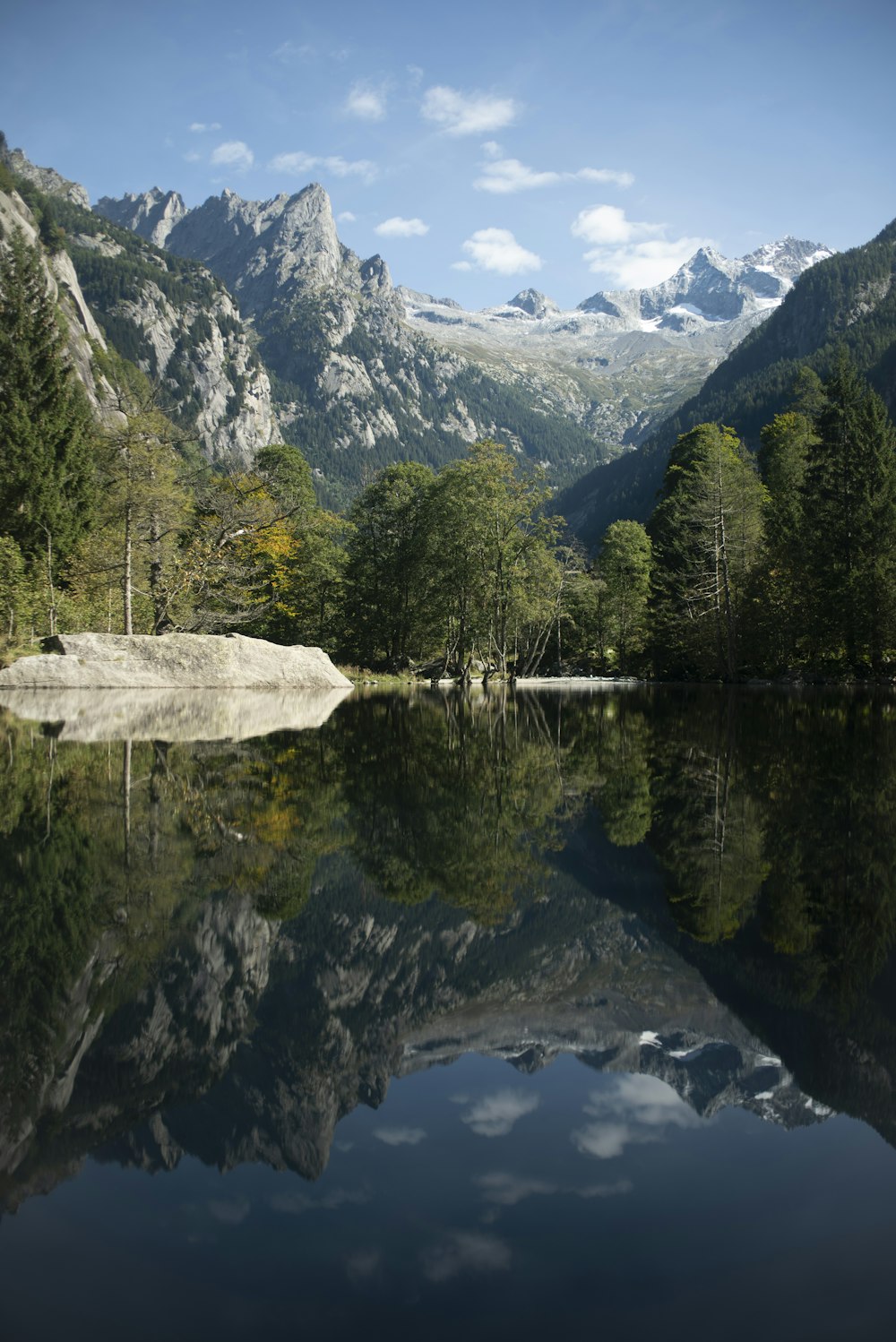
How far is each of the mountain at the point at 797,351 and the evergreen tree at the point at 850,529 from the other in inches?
3727

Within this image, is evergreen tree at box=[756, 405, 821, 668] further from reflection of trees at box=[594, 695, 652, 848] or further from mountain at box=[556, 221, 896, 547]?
mountain at box=[556, 221, 896, 547]

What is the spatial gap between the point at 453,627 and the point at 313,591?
8355 millimetres

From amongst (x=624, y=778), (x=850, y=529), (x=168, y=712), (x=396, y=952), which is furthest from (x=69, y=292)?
(x=396, y=952)

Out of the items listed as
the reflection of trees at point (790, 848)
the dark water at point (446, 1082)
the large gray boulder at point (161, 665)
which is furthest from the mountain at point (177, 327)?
the dark water at point (446, 1082)

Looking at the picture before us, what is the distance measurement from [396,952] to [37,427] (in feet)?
123

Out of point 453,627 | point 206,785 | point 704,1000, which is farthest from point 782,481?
point 704,1000

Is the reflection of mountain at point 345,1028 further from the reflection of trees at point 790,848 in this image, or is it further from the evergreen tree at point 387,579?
the evergreen tree at point 387,579

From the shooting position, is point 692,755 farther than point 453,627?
No

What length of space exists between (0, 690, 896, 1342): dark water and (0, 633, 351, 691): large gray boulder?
22.7m

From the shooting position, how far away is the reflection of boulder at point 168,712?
580 inches

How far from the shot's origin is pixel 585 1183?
91.6 inches

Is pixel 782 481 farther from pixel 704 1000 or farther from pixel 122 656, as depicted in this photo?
pixel 704 1000

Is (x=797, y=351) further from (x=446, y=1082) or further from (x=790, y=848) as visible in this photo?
(x=446, y=1082)

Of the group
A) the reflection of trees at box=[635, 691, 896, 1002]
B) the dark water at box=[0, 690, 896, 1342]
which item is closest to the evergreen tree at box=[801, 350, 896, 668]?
the reflection of trees at box=[635, 691, 896, 1002]
